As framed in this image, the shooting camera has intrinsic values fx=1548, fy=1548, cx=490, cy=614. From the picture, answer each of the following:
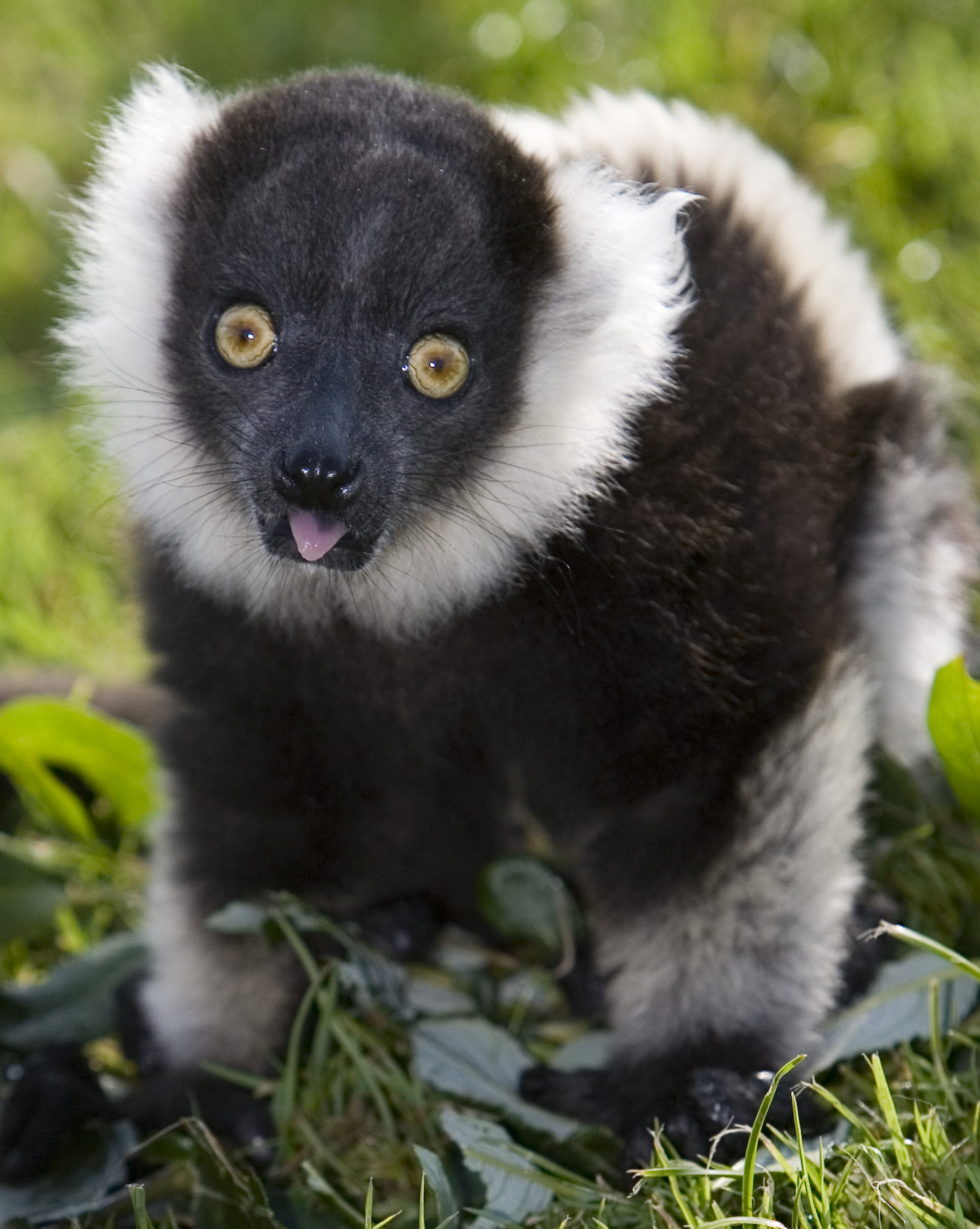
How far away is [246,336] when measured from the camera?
3.28 metres

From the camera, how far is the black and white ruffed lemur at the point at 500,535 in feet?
10.7

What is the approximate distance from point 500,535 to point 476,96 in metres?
3.70

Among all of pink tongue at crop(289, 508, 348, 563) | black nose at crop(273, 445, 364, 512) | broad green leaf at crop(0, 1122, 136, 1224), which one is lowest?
broad green leaf at crop(0, 1122, 136, 1224)

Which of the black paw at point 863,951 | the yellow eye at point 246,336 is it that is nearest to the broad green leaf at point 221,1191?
the black paw at point 863,951

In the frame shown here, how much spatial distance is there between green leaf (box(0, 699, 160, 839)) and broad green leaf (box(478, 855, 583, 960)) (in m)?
0.99

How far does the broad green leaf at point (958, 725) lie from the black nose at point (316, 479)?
1349 mm

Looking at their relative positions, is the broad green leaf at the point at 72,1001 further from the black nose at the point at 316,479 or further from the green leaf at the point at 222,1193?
the black nose at the point at 316,479

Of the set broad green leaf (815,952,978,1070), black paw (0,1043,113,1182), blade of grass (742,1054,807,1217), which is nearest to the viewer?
blade of grass (742,1054,807,1217)

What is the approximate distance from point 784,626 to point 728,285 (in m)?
0.83

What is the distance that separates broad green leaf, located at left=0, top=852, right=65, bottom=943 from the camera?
4223 millimetres

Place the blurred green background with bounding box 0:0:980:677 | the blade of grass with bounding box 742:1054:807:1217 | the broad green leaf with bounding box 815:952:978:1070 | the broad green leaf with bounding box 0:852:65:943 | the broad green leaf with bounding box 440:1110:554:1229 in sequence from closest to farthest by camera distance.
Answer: the blade of grass with bounding box 742:1054:807:1217 → the broad green leaf with bounding box 440:1110:554:1229 → the broad green leaf with bounding box 815:952:978:1070 → the broad green leaf with bounding box 0:852:65:943 → the blurred green background with bounding box 0:0:980:677

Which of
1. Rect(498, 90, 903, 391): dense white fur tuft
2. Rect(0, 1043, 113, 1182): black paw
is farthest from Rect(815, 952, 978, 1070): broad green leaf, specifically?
Rect(0, 1043, 113, 1182): black paw

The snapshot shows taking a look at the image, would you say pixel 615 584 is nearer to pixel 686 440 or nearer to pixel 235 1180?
pixel 686 440

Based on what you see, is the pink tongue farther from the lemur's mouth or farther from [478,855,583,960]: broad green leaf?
[478,855,583,960]: broad green leaf
